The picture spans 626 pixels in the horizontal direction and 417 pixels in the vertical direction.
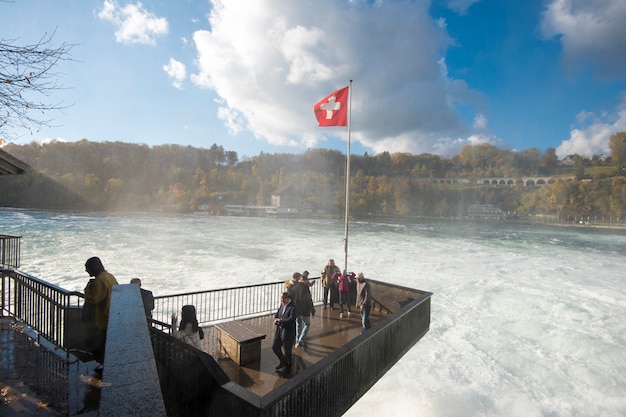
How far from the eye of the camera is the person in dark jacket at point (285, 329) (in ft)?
21.4

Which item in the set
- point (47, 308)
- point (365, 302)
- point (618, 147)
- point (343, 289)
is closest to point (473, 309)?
point (343, 289)

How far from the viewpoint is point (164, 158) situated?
151 metres

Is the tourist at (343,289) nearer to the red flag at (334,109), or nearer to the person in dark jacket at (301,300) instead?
the person in dark jacket at (301,300)

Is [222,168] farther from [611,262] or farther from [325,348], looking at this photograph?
[325,348]

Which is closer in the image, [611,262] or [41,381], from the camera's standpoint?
[41,381]

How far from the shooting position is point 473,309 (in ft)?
60.8

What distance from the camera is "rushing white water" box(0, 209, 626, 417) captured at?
11.1 meters

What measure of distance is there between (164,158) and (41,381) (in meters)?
161

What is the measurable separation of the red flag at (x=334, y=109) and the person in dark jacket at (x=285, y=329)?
8754 mm

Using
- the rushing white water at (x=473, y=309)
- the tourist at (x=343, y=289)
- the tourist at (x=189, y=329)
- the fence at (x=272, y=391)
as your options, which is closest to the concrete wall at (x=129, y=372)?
the fence at (x=272, y=391)

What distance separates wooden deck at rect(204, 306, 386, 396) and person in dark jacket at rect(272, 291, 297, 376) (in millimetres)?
199

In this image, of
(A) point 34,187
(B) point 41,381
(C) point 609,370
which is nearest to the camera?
(B) point 41,381

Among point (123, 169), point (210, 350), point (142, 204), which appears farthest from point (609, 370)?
point (123, 169)

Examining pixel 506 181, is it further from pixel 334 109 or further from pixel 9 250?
pixel 9 250
